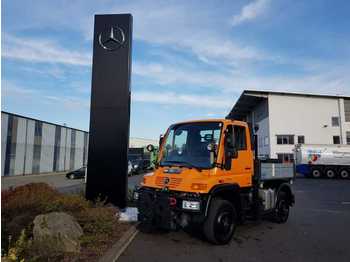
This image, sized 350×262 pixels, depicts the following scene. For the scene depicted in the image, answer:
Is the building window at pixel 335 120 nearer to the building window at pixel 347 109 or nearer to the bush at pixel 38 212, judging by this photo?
the building window at pixel 347 109

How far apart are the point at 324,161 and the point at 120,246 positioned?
30354 millimetres

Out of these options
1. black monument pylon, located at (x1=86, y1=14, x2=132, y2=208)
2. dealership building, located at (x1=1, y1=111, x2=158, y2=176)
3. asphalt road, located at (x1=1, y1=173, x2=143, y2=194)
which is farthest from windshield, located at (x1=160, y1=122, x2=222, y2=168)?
dealership building, located at (x1=1, y1=111, x2=158, y2=176)

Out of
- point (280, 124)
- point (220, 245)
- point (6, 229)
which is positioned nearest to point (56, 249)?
point (6, 229)

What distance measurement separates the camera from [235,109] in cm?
5694

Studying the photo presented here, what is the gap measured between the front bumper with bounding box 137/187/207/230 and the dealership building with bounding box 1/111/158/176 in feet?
90.9

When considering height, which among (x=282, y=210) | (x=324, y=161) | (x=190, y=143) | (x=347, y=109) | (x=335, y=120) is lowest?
(x=282, y=210)

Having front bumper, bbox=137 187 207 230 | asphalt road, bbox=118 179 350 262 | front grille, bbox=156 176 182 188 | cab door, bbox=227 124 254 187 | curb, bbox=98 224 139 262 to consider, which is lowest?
asphalt road, bbox=118 179 350 262

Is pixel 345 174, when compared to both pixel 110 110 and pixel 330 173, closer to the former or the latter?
pixel 330 173

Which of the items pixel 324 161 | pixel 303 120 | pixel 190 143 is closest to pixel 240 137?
pixel 190 143

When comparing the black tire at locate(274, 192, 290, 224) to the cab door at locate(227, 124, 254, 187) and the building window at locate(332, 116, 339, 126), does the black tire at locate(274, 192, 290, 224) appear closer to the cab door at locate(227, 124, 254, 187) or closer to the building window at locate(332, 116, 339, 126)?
the cab door at locate(227, 124, 254, 187)

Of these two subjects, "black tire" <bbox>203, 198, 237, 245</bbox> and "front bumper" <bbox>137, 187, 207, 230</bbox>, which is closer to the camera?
"front bumper" <bbox>137, 187, 207, 230</bbox>

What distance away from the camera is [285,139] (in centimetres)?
4219

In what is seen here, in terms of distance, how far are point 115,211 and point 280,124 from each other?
38.1 metres

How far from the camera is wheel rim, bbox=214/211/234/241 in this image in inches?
249
